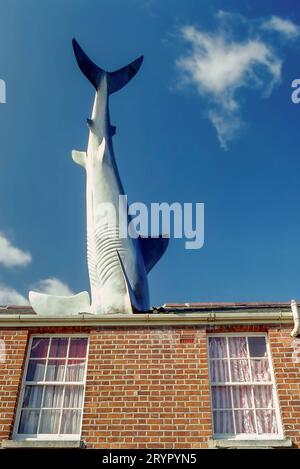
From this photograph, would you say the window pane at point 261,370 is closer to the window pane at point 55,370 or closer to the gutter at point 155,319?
the gutter at point 155,319

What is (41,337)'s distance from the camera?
8359 mm

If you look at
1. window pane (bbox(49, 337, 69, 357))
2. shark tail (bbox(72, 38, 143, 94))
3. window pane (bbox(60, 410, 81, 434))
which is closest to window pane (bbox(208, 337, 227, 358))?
window pane (bbox(60, 410, 81, 434))

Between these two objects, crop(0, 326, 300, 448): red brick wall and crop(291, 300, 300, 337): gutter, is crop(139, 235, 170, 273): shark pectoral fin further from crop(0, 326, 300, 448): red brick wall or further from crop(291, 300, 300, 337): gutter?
crop(291, 300, 300, 337): gutter

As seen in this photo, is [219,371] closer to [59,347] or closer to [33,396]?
[59,347]

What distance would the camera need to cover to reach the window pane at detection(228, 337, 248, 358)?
8.00 metres

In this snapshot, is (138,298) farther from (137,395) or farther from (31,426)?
(31,426)

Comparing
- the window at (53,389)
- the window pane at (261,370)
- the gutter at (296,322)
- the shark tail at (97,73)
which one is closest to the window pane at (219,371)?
the window pane at (261,370)

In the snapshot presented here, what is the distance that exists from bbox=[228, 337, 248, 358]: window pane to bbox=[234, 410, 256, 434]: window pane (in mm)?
922

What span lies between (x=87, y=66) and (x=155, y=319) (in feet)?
28.9

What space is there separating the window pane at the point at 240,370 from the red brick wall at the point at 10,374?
3.52m

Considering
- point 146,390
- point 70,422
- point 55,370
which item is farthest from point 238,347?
point 55,370

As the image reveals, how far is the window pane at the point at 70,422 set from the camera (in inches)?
293

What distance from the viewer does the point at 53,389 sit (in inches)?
307

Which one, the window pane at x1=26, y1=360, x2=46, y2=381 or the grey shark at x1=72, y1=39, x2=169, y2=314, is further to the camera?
the grey shark at x1=72, y1=39, x2=169, y2=314
